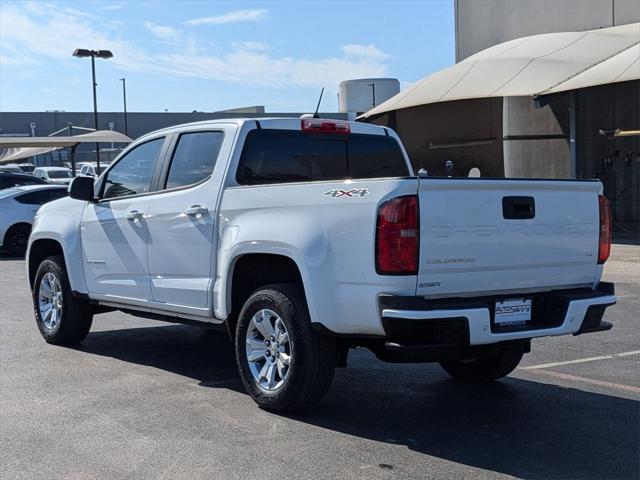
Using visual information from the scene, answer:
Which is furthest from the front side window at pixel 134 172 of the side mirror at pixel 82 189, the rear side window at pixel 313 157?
the rear side window at pixel 313 157

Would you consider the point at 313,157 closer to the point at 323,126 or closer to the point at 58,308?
the point at 323,126

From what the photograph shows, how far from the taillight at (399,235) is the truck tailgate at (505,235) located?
2.3 inches

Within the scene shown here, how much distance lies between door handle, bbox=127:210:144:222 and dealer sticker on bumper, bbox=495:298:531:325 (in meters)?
3.22

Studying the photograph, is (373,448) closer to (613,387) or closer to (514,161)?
(613,387)

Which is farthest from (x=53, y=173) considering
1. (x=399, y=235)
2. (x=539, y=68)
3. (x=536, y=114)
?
(x=399, y=235)

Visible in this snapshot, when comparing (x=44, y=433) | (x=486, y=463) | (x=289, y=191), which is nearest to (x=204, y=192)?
(x=289, y=191)

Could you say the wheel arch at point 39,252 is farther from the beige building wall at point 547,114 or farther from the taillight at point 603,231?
the beige building wall at point 547,114

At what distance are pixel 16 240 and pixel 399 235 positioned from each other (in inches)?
616

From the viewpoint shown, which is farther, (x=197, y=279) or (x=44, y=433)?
(x=197, y=279)

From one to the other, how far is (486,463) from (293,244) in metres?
1.79

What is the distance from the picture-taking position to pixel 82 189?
26.2 ft

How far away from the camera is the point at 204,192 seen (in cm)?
664

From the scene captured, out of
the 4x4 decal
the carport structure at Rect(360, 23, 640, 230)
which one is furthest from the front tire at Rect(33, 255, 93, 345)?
the carport structure at Rect(360, 23, 640, 230)

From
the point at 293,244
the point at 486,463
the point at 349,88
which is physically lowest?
the point at 486,463
